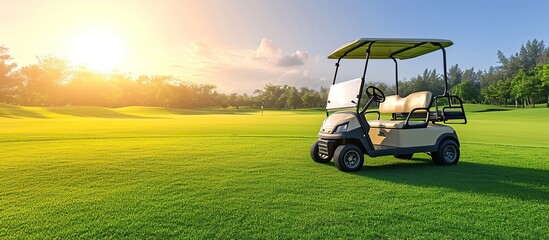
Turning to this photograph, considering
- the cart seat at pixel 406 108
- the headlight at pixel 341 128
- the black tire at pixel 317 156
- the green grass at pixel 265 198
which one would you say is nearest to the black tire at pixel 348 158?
the green grass at pixel 265 198

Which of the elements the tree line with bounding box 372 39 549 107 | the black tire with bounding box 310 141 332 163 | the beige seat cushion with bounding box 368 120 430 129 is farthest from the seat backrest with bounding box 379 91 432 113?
the tree line with bounding box 372 39 549 107

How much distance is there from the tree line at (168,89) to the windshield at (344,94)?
42.3 m

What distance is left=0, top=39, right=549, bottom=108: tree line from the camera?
206ft

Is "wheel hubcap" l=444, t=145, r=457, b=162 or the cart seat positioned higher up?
the cart seat

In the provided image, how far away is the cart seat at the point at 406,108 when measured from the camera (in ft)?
21.7

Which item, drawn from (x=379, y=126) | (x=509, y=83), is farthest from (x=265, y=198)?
(x=509, y=83)

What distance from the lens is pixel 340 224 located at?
3439mm

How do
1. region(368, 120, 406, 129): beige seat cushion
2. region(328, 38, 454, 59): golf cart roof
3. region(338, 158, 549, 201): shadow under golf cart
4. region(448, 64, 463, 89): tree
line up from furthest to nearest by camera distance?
1. region(448, 64, 463, 89): tree
2. region(368, 120, 406, 129): beige seat cushion
3. region(328, 38, 454, 59): golf cart roof
4. region(338, 158, 549, 201): shadow under golf cart

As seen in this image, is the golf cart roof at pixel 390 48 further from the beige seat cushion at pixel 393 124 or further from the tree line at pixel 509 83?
the tree line at pixel 509 83

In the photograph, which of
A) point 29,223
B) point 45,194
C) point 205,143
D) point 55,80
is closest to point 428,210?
point 29,223

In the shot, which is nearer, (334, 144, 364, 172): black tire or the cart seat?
(334, 144, 364, 172): black tire

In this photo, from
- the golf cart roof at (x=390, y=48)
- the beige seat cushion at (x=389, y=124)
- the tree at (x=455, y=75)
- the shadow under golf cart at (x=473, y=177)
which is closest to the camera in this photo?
the shadow under golf cart at (x=473, y=177)

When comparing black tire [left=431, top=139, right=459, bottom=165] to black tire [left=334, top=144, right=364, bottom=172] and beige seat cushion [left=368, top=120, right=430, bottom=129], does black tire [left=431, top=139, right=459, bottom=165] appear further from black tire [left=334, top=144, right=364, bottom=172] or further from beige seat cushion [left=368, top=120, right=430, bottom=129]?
black tire [left=334, top=144, right=364, bottom=172]

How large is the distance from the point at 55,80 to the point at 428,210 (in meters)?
78.2
